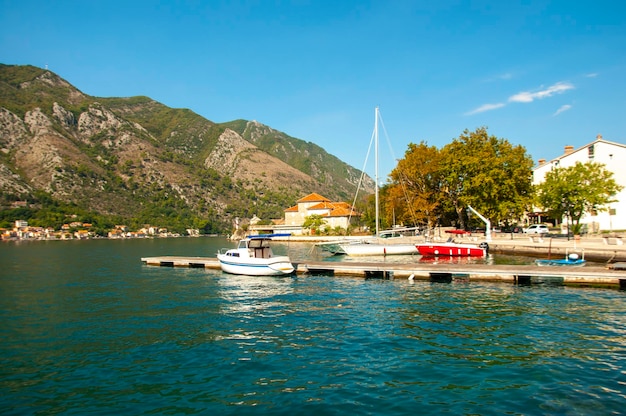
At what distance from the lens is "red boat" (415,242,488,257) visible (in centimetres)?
4428

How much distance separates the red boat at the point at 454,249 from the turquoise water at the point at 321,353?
1929cm

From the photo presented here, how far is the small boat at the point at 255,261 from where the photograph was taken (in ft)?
107

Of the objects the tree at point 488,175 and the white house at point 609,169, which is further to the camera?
the tree at point 488,175

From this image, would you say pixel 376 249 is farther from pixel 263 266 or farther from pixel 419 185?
pixel 419 185

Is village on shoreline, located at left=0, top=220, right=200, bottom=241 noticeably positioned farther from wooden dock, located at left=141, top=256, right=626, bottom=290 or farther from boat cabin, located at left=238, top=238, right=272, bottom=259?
wooden dock, located at left=141, top=256, right=626, bottom=290

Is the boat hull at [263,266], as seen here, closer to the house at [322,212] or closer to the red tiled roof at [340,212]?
the house at [322,212]

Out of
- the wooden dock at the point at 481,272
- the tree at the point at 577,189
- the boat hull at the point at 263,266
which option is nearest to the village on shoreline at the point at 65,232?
the boat hull at the point at 263,266

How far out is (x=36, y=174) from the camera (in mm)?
165500

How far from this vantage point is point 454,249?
4478cm

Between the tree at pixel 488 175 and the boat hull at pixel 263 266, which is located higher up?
the tree at pixel 488 175

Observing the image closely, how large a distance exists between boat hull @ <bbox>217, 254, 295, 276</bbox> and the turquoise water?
22.4 feet

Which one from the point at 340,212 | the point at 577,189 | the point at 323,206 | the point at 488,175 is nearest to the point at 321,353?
the point at 577,189

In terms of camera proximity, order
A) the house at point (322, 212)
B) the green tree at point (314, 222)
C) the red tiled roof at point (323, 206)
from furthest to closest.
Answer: the red tiled roof at point (323, 206), the green tree at point (314, 222), the house at point (322, 212)

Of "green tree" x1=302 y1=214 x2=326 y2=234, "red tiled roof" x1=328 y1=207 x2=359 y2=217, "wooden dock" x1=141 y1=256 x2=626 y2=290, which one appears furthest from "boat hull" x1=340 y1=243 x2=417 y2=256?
"green tree" x1=302 y1=214 x2=326 y2=234
